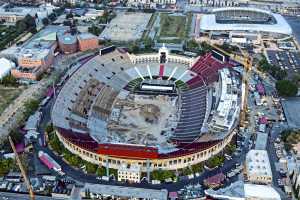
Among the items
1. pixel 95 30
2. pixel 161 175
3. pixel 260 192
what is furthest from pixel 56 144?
pixel 95 30

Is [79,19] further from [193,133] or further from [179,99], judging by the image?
[193,133]

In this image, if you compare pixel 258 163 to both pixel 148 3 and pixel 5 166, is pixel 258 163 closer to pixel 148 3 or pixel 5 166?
pixel 5 166

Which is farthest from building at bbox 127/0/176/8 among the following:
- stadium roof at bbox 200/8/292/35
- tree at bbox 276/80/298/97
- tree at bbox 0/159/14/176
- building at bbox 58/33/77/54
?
tree at bbox 0/159/14/176

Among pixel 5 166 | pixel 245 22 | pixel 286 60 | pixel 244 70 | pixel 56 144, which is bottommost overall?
pixel 5 166

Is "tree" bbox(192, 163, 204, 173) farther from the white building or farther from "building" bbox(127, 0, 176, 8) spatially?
"building" bbox(127, 0, 176, 8)

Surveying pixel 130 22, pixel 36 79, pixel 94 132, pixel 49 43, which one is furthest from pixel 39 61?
pixel 130 22

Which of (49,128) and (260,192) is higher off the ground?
(49,128)

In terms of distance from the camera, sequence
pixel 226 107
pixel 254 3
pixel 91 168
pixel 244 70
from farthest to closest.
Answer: pixel 254 3 → pixel 244 70 → pixel 226 107 → pixel 91 168
